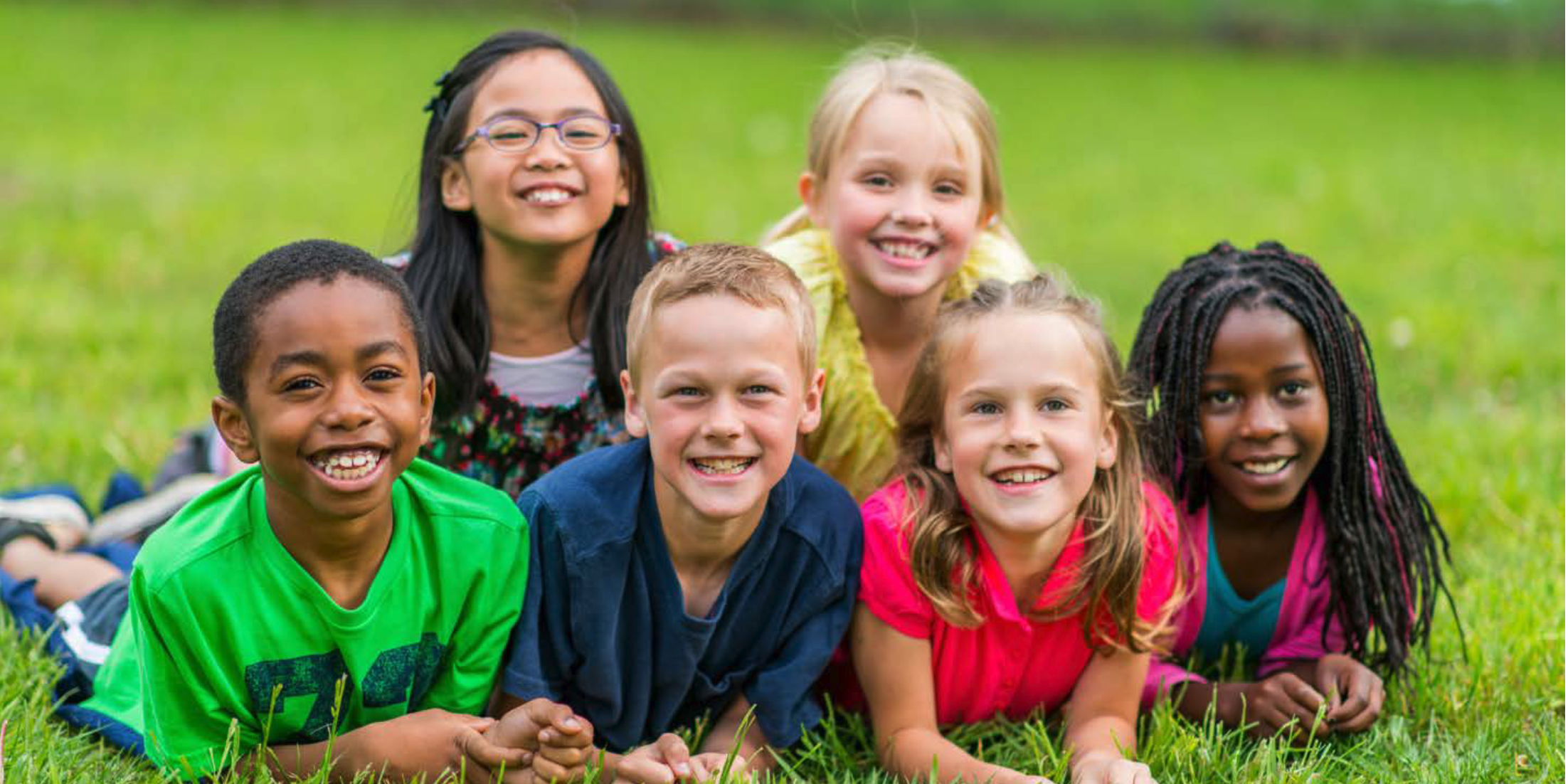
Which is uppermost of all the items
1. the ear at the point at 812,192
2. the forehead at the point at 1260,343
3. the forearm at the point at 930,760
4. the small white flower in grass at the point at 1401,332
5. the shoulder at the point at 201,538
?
the ear at the point at 812,192

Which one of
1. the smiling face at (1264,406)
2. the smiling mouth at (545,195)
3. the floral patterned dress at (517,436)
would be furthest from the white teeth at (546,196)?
the smiling face at (1264,406)

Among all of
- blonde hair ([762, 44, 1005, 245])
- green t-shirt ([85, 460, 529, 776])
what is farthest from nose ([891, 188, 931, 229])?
green t-shirt ([85, 460, 529, 776])

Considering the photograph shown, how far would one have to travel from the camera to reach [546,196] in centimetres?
375

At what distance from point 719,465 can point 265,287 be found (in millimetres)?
→ 900

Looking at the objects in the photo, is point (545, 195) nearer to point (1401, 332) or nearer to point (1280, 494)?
point (1280, 494)

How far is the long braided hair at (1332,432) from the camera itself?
3.44 meters

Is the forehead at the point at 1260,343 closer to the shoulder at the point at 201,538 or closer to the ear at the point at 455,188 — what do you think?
the ear at the point at 455,188

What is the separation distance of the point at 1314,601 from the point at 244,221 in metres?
6.81

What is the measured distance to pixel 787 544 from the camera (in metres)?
3.22

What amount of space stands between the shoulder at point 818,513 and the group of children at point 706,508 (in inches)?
0.4

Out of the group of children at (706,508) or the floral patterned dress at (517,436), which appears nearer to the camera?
the group of children at (706,508)

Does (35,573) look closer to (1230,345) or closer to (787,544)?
(787,544)

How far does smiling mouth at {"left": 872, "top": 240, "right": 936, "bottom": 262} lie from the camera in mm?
3918

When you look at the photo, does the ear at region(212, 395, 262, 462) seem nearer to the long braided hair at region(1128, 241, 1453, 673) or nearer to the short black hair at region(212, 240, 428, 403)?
the short black hair at region(212, 240, 428, 403)
